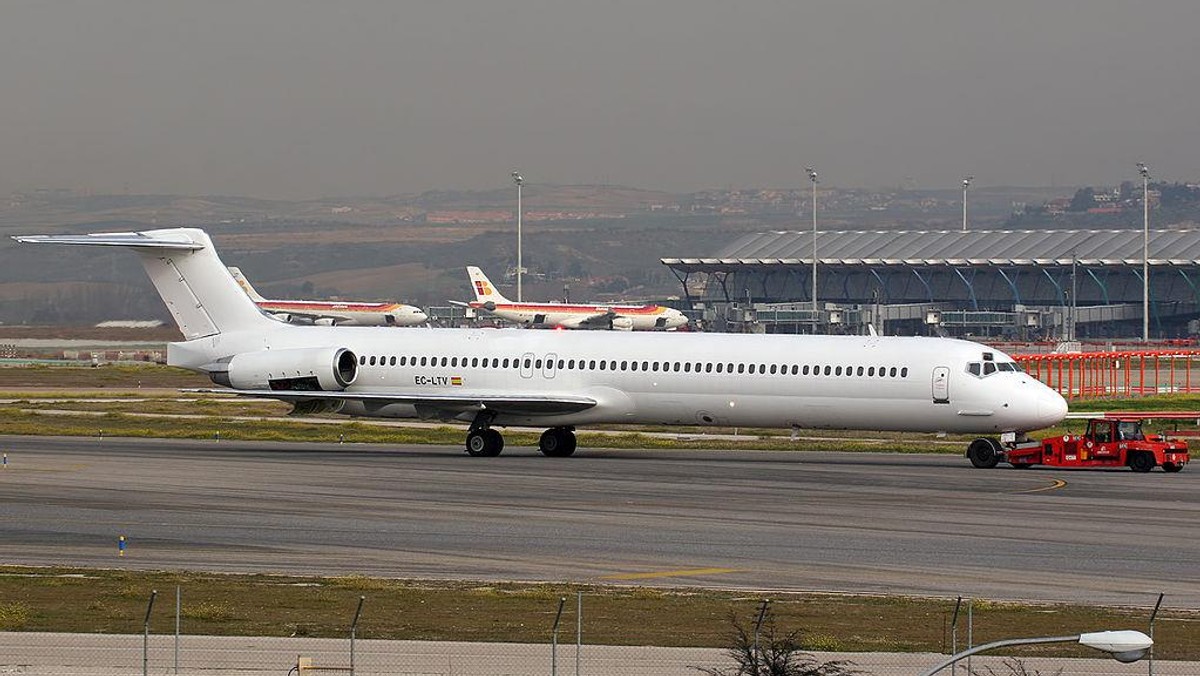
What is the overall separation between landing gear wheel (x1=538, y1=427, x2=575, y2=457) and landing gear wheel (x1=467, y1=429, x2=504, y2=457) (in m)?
1.40

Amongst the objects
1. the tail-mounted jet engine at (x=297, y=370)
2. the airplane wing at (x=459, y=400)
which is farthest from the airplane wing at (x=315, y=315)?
the airplane wing at (x=459, y=400)

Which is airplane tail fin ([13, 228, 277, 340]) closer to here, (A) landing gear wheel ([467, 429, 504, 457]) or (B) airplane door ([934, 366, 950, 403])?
(A) landing gear wheel ([467, 429, 504, 457])

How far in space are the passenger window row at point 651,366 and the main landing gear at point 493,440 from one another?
5.45 ft

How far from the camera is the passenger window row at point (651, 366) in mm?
45531

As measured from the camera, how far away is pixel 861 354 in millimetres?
45906

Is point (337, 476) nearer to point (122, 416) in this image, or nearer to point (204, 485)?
point (204, 485)

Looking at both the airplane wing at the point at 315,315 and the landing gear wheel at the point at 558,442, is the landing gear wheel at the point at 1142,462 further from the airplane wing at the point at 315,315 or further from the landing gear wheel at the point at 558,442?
the airplane wing at the point at 315,315

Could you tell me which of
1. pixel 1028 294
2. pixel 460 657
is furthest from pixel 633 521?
pixel 1028 294

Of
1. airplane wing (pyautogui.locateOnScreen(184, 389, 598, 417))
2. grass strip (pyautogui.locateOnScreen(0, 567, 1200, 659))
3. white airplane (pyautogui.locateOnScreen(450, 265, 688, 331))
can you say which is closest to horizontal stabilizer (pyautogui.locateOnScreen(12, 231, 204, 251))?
airplane wing (pyautogui.locateOnScreen(184, 389, 598, 417))

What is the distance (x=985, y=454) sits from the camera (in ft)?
149

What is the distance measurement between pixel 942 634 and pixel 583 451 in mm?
30502

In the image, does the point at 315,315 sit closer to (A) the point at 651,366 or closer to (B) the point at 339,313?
(B) the point at 339,313

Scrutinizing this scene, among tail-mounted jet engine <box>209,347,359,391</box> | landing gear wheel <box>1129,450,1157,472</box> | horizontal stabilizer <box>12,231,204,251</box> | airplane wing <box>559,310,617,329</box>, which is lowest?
landing gear wheel <box>1129,450,1157,472</box>

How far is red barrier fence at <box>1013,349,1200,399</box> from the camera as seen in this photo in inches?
2948
